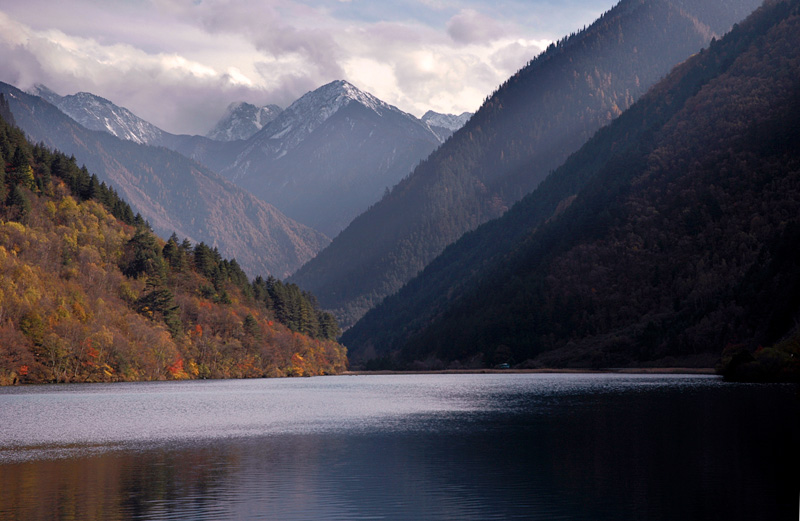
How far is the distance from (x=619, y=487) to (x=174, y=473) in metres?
27.2

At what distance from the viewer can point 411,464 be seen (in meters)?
54.7

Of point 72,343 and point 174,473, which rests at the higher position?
point 72,343

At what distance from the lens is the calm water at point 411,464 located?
40.1 metres

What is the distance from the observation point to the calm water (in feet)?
131

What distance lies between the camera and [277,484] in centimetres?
4744

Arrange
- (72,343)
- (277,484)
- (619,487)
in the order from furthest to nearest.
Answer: (72,343), (277,484), (619,487)

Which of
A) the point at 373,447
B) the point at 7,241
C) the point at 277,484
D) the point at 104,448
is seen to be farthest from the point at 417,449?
the point at 7,241

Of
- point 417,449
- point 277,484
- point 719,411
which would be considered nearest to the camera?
point 277,484

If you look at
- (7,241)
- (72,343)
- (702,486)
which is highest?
(7,241)

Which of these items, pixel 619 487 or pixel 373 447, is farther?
pixel 373 447

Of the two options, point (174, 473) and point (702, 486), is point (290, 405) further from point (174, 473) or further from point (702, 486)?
point (702, 486)

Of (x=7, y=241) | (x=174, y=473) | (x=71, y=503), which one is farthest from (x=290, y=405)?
(x=7, y=241)

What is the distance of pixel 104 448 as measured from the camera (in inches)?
2537

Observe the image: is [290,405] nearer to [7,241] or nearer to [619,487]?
[619,487]
